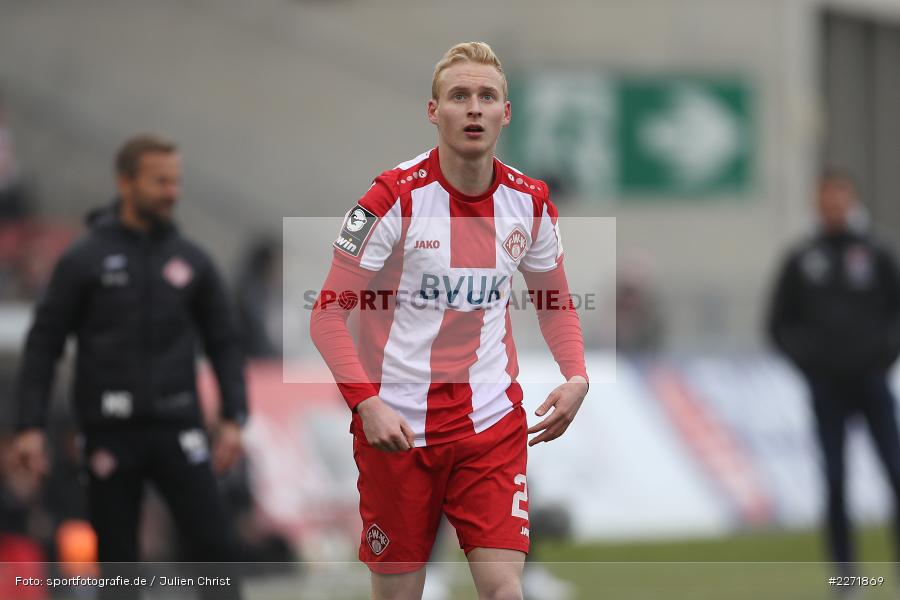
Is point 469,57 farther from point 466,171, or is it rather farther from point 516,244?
point 516,244

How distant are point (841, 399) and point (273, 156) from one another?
36.0 feet

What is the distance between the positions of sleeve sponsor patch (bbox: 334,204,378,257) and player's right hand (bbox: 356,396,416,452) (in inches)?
20.4

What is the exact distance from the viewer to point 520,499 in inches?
217

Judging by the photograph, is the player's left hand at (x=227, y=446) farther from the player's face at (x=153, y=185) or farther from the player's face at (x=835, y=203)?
the player's face at (x=835, y=203)

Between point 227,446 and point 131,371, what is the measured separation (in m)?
0.59

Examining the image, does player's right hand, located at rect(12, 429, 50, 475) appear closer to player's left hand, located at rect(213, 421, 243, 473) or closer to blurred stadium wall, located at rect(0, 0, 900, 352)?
player's left hand, located at rect(213, 421, 243, 473)

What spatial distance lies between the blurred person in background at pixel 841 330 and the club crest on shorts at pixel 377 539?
17.0 ft

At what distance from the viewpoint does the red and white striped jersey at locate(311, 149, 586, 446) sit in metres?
5.33

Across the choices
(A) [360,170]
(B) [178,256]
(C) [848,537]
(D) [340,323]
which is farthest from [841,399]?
(A) [360,170]

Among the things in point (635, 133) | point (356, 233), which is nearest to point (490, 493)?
point (356, 233)

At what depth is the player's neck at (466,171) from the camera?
5.40m

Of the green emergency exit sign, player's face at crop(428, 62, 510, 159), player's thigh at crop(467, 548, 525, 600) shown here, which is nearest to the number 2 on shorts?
player's thigh at crop(467, 548, 525, 600)

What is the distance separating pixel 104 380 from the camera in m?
6.98

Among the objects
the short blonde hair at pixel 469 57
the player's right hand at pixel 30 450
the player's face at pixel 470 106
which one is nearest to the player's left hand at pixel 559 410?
the player's face at pixel 470 106
